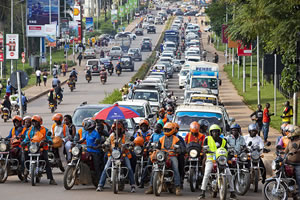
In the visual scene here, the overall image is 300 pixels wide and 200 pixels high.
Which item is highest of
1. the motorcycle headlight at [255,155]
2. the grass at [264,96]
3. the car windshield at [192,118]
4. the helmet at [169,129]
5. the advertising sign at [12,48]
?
the advertising sign at [12,48]

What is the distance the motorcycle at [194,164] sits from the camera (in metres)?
16.4

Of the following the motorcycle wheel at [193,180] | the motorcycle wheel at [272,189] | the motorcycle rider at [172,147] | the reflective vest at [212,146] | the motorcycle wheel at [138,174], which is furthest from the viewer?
the motorcycle wheel at [138,174]

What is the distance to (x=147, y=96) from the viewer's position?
1375 inches

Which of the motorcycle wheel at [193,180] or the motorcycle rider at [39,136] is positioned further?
the motorcycle rider at [39,136]

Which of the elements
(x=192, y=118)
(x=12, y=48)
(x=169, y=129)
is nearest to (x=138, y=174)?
(x=169, y=129)

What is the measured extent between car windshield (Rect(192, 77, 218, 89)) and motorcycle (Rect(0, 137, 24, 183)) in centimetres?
2551

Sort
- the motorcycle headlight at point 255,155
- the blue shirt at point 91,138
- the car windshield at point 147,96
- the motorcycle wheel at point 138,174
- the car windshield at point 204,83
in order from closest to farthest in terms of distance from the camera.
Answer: the blue shirt at point 91,138, the motorcycle headlight at point 255,155, the motorcycle wheel at point 138,174, the car windshield at point 147,96, the car windshield at point 204,83

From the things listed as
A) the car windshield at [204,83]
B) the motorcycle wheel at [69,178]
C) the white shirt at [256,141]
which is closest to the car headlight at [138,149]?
the motorcycle wheel at [69,178]

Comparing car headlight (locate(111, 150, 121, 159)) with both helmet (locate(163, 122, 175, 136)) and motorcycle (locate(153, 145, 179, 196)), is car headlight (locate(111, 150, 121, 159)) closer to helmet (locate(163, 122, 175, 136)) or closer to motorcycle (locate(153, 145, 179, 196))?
motorcycle (locate(153, 145, 179, 196))

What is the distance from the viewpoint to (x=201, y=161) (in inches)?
657

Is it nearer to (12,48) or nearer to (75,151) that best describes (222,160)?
(75,151)

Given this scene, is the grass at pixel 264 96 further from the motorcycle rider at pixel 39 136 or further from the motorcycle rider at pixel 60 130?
the motorcycle rider at pixel 39 136

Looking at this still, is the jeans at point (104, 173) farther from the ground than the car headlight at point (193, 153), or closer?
closer

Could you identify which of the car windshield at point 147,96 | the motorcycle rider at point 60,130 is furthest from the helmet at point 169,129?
the car windshield at point 147,96
